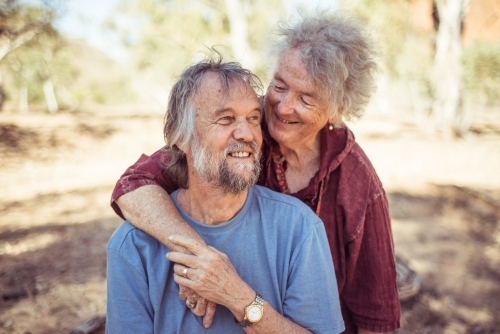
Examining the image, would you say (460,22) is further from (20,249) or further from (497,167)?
(20,249)

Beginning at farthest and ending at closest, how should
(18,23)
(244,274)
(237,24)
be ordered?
(237,24)
(18,23)
(244,274)

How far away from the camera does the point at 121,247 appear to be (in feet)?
5.80

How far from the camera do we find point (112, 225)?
19.9 feet

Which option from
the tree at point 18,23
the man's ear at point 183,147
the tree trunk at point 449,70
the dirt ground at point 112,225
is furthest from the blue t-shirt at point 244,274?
the tree at point 18,23

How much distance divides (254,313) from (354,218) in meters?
0.78

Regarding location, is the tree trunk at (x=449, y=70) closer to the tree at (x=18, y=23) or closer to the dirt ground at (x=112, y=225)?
the dirt ground at (x=112, y=225)

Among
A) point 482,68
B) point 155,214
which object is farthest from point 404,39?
point 155,214

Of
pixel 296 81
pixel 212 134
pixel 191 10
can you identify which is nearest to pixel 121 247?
pixel 212 134

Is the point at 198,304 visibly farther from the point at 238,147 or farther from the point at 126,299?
the point at 238,147

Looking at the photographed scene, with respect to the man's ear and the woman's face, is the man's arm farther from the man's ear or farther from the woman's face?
the woman's face

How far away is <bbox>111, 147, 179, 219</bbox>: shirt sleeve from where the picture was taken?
1.99 meters

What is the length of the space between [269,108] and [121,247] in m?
1.10

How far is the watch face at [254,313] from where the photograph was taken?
160 cm

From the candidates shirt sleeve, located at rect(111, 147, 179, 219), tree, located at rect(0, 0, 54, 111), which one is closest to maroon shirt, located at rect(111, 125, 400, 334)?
shirt sleeve, located at rect(111, 147, 179, 219)
